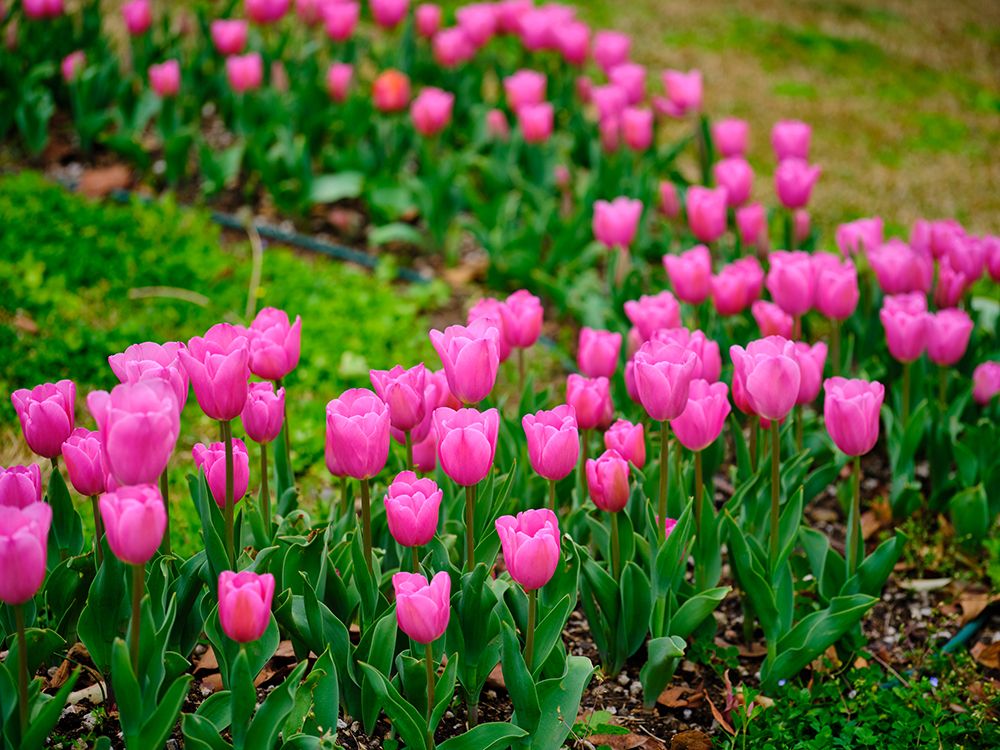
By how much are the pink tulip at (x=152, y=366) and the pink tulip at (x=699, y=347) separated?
0.87 metres

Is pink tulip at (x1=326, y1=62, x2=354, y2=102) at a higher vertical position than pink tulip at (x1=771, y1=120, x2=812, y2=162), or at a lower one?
lower

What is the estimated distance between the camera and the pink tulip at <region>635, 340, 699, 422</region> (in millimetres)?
1964

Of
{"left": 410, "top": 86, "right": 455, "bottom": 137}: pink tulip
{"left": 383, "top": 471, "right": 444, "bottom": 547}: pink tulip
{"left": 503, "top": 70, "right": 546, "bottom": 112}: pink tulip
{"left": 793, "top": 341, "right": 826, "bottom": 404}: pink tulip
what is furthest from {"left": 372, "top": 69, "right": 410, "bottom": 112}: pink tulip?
{"left": 383, "top": 471, "right": 444, "bottom": 547}: pink tulip

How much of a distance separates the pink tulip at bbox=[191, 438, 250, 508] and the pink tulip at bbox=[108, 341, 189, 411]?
6.3 inches

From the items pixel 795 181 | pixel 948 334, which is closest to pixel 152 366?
pixel 948 334

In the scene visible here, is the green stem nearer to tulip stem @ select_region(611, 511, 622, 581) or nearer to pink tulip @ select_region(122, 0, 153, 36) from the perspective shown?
tulip stem @ select_region(611, 511, 622, 581)

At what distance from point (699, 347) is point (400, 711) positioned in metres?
0.96

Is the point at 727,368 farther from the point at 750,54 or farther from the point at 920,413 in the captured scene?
the point at 750,54

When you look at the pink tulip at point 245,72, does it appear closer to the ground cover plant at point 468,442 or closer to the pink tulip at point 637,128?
the ground cover plant at point 468,442

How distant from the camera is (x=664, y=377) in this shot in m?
1.96

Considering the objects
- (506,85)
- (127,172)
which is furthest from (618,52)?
(127,172)

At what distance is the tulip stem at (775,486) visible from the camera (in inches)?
83.0

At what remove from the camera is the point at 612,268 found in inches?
136

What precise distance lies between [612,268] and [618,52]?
1.53 m
